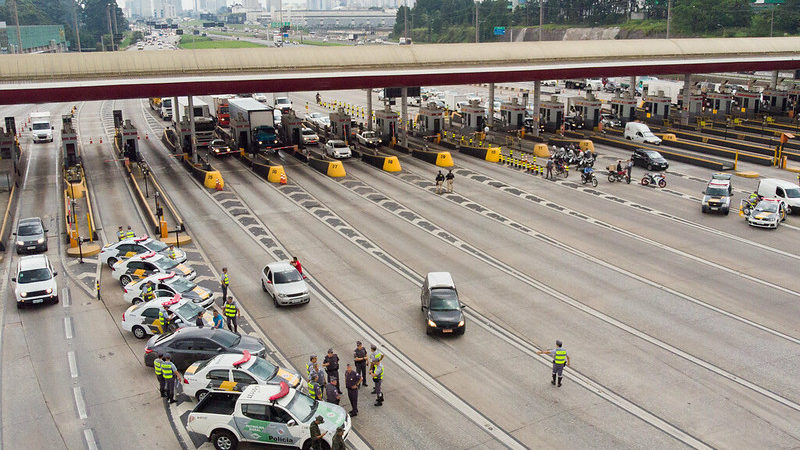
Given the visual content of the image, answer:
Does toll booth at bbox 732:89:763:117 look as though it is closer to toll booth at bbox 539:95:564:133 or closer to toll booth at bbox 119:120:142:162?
toll booth at bbox 539:95:564:133

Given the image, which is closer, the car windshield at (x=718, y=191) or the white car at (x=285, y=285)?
the white car at (x=285, y=285)

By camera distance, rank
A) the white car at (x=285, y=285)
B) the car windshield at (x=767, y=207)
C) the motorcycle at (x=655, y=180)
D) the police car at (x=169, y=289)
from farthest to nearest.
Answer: the motorcycle at (x=655, y=180) → the car windshield at (x=767, y=207) → the white car at (x=285, y=285) → the police car at (x=169, y=289)

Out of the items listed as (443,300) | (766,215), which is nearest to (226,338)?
(443,300)

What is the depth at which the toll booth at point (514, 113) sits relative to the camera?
67.4 meters

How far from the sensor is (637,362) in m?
22.9

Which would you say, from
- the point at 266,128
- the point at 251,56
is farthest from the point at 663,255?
the point at 266,128

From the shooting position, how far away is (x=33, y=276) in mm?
28516

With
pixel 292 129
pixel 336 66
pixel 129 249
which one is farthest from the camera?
pixel 292 129

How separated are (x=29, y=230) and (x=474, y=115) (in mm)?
40399

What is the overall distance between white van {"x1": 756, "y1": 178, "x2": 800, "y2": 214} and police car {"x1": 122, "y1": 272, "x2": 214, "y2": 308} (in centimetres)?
3048

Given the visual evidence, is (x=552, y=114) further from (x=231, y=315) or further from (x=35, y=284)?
(x=35, y=284)

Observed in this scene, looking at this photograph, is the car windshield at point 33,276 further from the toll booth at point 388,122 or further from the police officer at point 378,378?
the toll booth at point 388,122

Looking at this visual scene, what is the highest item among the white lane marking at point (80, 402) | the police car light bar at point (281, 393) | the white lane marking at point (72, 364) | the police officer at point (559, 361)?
the police car light bar at point (281, 393)

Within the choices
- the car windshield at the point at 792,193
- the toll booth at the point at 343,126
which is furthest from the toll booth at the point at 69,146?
the car windshield at the point at 792,193
